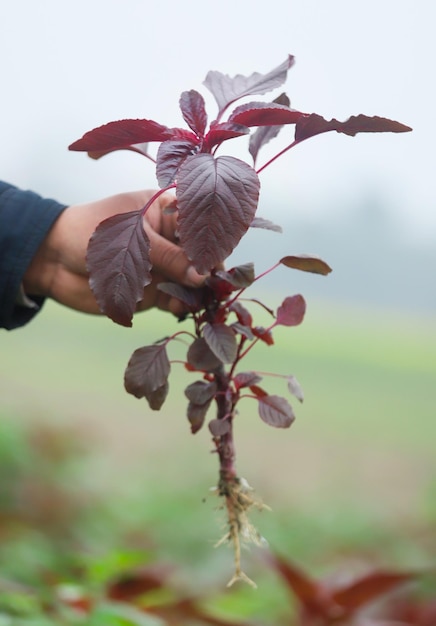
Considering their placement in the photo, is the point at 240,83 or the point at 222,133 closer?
the point at 222,133

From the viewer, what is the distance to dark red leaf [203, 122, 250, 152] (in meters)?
0.71

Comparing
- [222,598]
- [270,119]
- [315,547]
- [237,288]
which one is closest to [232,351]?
[237,288]

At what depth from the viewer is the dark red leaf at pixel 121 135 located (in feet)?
2.33

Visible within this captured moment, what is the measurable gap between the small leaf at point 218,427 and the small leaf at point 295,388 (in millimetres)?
80

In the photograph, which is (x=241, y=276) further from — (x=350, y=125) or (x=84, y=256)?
(x=84, y=256)

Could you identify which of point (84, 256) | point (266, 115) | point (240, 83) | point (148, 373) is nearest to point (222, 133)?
point (266, 115)

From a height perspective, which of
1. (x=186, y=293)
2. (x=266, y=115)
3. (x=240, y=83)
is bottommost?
(x=186, y=293)

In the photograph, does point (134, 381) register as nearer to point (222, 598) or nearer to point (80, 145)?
point (80, 145)

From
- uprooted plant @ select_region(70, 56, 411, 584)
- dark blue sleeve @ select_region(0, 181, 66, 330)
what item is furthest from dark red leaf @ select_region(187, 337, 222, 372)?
dark blue sleeve @ select_region(0, 181, 66, 330)

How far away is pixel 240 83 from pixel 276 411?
1.19 feet

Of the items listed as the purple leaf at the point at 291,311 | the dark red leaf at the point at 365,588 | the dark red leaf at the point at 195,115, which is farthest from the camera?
the dark red leaf at the point at 365,588

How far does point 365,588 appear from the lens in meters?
1.07

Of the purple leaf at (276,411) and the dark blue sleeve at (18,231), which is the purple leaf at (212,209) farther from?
the dark blue sleeve at (18,231)

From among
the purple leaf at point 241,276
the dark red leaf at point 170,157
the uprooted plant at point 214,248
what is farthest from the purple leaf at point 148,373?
the dark red leaf at point 170,157
